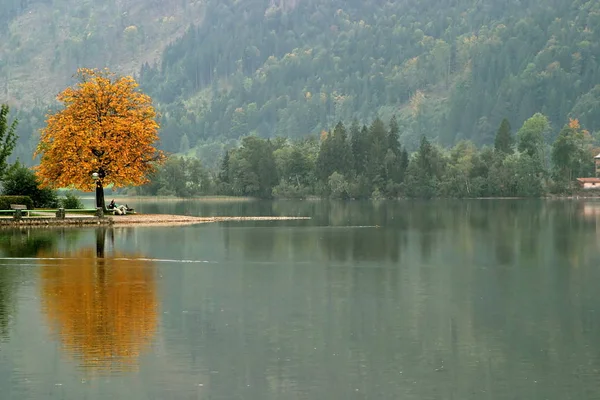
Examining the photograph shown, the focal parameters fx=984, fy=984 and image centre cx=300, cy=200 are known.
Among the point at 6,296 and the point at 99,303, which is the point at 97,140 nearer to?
the point at 6,296

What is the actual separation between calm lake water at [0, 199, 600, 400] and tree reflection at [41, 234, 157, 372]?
0.10 meters

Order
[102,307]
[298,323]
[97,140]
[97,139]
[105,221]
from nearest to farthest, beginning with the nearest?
1. [298,323]
2. [102,307]
3. [105,221]
4. [97,140]
5. [97,139]

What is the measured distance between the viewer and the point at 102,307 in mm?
39688

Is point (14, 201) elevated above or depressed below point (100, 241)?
above

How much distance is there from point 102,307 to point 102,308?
255 millimetres

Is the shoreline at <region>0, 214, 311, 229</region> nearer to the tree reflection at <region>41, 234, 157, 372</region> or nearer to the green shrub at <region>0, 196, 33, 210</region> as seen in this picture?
the green shrub at <region>0, 196, 33, 210</region>

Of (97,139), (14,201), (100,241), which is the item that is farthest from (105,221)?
(100,241)

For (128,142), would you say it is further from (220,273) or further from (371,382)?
(371,382)

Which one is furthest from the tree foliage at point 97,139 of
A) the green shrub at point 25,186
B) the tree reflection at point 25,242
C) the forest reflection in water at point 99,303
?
the forest reflection in water at point 99,303

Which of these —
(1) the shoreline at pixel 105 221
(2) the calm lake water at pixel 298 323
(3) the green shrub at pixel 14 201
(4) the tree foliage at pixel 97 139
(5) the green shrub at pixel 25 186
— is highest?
(4) the tree foliage at pixel 97 139

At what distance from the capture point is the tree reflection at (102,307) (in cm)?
3095

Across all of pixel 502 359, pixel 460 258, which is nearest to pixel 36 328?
pixel 502 359

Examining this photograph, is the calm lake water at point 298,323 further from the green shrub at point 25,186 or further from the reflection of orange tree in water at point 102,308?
the green shrub at point 25,186

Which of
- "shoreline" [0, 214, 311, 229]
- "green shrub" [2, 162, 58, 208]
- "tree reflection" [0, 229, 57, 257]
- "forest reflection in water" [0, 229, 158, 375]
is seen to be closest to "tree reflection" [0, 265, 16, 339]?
"forest reflection in water" [0, 229, 158, 375]
